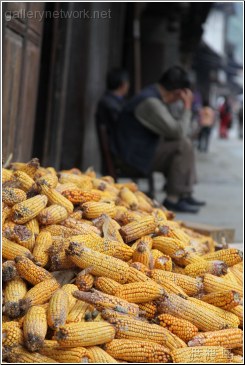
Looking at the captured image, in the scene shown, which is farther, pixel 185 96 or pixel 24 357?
pixel 185 96

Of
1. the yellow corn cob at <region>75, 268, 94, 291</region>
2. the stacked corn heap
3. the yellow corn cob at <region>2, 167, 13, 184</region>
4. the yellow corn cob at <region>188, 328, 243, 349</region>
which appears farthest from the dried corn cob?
the yellow corn cob at <region>2, 167, 13, 184</region>

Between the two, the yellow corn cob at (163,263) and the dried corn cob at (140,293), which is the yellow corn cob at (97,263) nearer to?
the dried corn cob at (140,293)

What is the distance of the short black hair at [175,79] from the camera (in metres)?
7.31

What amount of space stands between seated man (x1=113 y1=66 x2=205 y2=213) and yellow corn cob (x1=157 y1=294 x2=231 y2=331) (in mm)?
4464

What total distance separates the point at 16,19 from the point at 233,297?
3041 millimetres

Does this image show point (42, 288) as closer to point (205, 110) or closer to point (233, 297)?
point (233, 297)

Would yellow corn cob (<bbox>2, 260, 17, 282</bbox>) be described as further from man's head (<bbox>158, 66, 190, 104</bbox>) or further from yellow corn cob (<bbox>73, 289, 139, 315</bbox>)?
man's head (<bbox>158, 66, 190, 104</bbox>)

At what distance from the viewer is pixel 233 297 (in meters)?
3.08

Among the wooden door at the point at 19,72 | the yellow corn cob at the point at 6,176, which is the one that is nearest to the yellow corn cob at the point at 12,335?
the yellow corn cob at the point at 6,176

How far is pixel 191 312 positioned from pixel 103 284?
1.31 feet

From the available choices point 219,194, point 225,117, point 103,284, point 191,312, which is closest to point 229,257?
point 191,312

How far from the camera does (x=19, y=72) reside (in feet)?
17.8

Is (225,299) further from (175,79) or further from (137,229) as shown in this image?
(175,79)

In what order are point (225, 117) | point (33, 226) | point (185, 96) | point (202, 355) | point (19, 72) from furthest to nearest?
point (225, 117) < point (185, 96) < point (19, 72) < point (33, 226) < point (202, 355)
